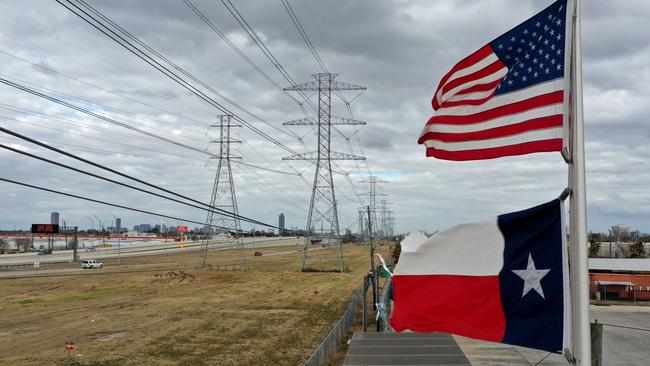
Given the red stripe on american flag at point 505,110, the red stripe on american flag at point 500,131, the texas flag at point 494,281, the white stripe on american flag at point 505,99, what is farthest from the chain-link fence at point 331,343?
the white stripe on american flag at point 505,99

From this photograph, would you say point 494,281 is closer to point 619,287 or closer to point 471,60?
point 471,60

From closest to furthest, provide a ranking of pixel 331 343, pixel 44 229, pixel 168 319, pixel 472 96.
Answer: pixel 472 96 → pixel 331 343 → pixel 168 319 → pixel 44 229

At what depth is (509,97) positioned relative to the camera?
685 cm

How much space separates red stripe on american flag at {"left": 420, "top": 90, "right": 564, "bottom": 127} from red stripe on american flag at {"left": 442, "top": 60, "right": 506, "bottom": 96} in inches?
12.0

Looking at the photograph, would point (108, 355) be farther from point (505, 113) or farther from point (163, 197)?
point (505, 113)

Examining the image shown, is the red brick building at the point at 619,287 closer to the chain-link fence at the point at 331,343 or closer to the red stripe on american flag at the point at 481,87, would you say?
the chain-link fence at the point at 331,343

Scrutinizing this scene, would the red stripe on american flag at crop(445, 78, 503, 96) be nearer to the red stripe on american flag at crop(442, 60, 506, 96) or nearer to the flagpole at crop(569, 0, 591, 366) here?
the red stripe on american flag at crop(442, 60, 506, 96)

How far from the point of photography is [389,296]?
132ft

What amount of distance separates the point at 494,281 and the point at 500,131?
1813 millimetres

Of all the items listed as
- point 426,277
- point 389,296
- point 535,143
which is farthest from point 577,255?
point 389,296

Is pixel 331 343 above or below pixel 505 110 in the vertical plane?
below

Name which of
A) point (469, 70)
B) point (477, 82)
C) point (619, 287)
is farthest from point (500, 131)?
point (619, 287)

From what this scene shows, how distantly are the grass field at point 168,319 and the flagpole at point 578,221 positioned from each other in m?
21.2

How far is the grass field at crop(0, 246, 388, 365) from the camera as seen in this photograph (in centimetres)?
2711
